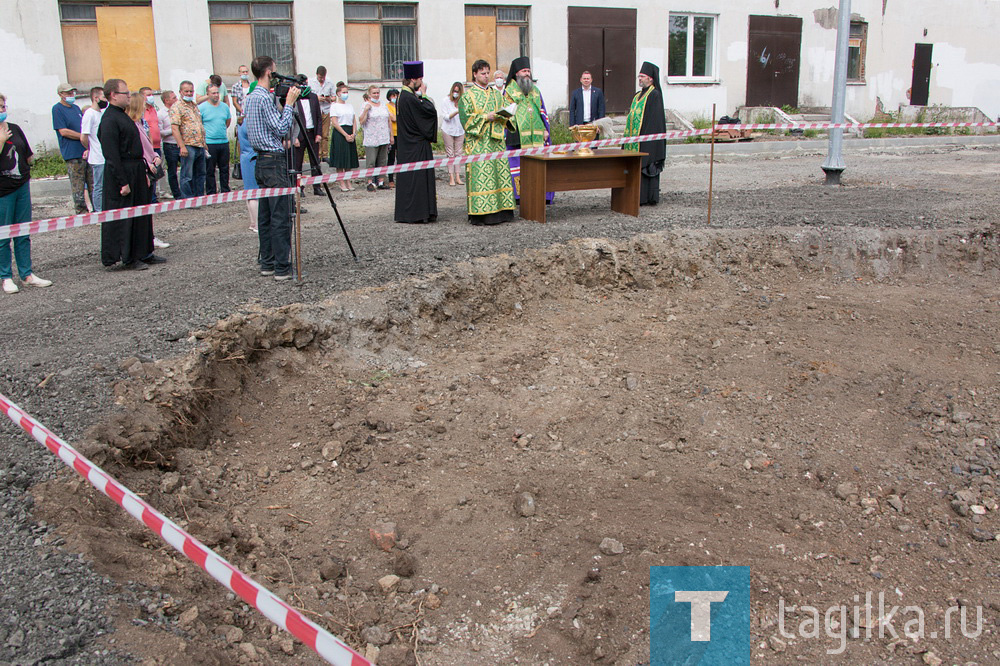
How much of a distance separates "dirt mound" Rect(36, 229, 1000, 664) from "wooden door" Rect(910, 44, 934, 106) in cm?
1759

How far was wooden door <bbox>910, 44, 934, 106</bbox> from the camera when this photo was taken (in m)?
21.9

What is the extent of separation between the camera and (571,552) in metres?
3.85

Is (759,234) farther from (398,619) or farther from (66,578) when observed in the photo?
(66,578)

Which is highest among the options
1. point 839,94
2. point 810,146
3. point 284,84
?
point 839,94

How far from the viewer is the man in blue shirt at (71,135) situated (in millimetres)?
8984

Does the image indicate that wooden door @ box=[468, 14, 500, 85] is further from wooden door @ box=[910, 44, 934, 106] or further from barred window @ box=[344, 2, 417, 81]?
wooden door @ box=[910, 44, 934, 106]

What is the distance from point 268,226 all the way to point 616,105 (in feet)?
45.1

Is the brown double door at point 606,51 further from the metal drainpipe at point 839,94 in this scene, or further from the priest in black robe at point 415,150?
the priest in black robe at point 415,150

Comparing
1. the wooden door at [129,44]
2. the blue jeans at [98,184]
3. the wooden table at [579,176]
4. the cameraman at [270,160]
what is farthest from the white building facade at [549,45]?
the cameraman at [270,160]

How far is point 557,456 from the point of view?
479cm

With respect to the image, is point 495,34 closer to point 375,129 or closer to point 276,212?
point 375,129

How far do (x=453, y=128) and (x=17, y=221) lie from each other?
7152 mm

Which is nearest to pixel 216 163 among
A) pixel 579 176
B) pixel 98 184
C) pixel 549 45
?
pixel 98 184

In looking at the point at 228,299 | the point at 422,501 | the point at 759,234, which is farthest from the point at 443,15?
the point at 422,501
